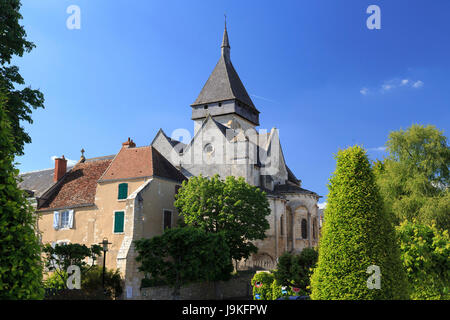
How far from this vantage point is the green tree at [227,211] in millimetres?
31250

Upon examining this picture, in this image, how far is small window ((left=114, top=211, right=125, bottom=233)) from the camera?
31.5m

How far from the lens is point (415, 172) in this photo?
3219 cm

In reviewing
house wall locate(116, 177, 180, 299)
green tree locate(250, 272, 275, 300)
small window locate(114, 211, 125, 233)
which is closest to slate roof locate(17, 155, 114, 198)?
small window locate(114, 211, 125, 233)

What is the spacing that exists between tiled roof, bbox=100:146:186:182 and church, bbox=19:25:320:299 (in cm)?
8

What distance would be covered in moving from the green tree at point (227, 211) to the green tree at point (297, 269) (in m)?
7.99

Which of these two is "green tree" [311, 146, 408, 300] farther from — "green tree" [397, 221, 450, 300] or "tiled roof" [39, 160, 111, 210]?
"tiled roof" [39, 160, 111, 210]

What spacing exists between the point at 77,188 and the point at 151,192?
9.11m

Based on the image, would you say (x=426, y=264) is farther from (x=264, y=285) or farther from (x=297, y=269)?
(x=264, y=285)

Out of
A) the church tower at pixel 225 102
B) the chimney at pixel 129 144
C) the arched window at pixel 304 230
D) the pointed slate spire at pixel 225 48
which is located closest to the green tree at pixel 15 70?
the chimney at pixel 129 144

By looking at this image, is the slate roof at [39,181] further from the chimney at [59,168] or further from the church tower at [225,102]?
the church tower at [225,102]

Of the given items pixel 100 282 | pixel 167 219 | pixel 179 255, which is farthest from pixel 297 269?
pixel 167 219

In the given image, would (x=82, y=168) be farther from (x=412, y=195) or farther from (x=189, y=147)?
(x=412, y=195)
